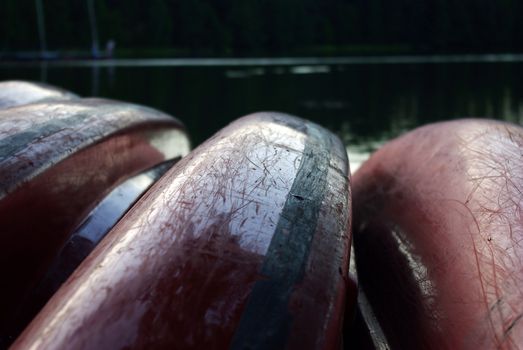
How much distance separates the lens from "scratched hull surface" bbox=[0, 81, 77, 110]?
2666mm

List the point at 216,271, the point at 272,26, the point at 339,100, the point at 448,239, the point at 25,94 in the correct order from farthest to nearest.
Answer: the point at 272,26 → the point at 339,100 → the point at 25,94 → the point at 448,239 → the point at 216,271

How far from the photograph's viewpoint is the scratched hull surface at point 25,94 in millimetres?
2666

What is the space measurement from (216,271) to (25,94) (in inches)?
79.3

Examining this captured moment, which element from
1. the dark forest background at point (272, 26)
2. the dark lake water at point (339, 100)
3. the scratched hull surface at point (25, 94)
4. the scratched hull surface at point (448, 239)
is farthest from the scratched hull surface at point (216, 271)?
the dark forest background at point (272, 26)

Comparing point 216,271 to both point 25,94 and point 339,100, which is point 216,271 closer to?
point 25,94

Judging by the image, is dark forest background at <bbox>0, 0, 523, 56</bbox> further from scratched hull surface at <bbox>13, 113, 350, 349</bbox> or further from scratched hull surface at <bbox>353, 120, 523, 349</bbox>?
scratched hull surface at <bbox>13, 113, 350, 349</bbox>

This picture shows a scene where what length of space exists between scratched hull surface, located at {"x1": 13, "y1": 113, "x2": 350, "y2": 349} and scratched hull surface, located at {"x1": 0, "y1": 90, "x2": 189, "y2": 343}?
38 cm

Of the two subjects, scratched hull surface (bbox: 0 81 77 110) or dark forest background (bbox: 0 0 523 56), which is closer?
scratched hull surface (bbox: 0 81 77 110)

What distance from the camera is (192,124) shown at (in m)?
7.64

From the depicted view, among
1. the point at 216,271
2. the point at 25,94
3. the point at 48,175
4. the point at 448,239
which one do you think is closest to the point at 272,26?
the point at 25,94

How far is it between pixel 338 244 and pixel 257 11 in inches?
1794

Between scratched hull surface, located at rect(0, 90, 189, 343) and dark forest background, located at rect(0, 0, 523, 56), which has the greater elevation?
scratched hull surface, located at rect(0, 90, 189, 343)

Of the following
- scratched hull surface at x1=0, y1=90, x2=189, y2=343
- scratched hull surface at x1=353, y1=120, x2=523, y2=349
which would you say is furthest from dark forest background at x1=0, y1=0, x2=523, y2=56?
scratched hull surface at x1=353, y1=120, x2=523, y2=349

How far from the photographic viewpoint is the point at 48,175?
5.52 ft
